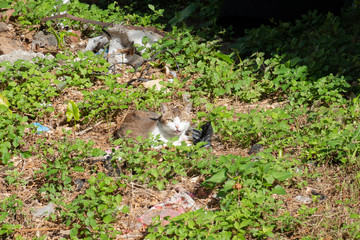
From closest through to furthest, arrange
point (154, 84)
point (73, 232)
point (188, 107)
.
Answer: point (73, 232) → point (188, 107) → point (154, 84)

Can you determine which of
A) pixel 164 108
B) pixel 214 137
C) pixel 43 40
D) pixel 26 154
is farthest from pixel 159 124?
pixel 43 40

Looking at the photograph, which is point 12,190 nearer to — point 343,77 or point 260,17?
point 343,77

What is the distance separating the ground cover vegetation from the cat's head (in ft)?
0.56

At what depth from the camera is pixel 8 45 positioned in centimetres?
695

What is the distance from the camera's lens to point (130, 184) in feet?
14.3

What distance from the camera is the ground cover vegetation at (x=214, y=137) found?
377cm

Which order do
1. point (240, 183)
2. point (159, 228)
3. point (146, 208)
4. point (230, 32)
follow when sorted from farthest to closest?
point (230, 32), point (146, 208), point (240, 183), point (159, 228)

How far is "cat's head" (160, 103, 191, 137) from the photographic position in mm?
5363

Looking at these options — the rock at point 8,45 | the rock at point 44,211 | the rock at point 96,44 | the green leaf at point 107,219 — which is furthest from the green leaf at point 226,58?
the green leaf at point 107,219

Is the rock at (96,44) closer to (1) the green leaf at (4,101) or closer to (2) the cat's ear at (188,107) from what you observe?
(1) the green leaf at (4,101)

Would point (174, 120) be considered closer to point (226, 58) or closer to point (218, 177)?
point (218, 177)

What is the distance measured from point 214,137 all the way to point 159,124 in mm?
678

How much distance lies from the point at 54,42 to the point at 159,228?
4.74 metres

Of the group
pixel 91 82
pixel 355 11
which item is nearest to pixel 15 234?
pixel 91 82
